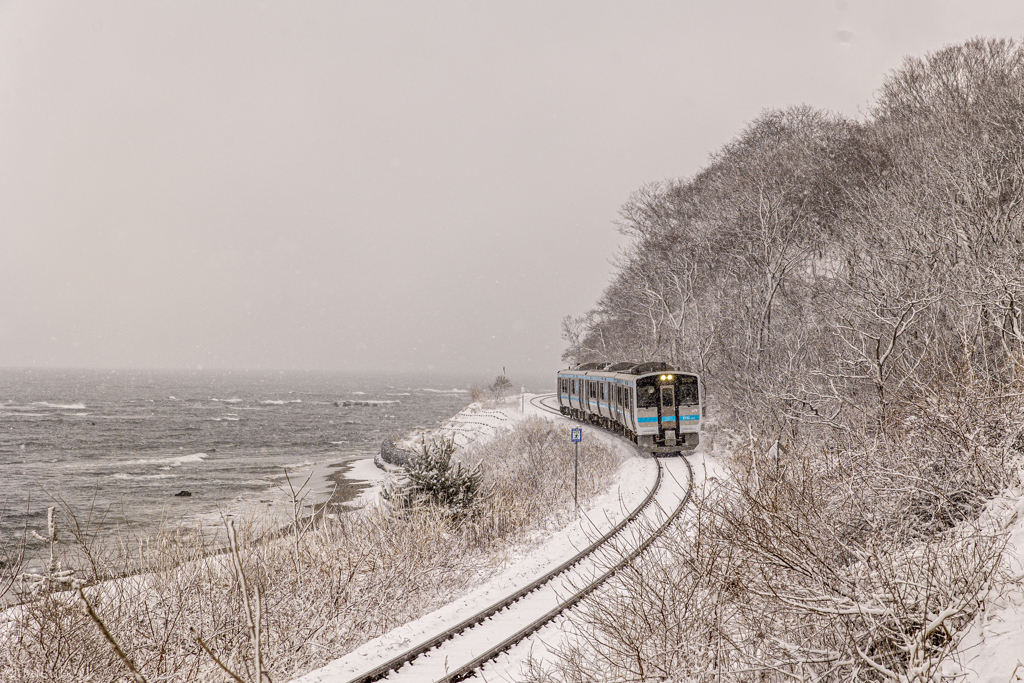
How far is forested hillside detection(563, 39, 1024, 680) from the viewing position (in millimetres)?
4855

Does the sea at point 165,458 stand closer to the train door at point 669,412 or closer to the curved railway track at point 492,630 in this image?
the curved railway track at point 492,630

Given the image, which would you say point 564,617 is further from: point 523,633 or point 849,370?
point 849,370

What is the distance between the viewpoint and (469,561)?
13.7 m

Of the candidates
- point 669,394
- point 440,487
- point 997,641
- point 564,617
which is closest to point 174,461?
point 440,487

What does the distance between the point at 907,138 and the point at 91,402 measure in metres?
115

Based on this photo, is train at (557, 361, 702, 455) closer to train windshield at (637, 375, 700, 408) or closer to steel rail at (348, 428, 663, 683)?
train windshield at (637, 375, 700, 408)

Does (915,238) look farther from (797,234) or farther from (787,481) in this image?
(787,481)

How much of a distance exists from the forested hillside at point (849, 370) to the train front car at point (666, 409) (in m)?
1.80

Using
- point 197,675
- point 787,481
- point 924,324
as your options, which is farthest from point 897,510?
point 924,324

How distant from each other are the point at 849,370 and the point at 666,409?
6.25 m

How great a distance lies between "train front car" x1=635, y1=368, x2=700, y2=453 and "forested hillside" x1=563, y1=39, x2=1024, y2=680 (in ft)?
5.90

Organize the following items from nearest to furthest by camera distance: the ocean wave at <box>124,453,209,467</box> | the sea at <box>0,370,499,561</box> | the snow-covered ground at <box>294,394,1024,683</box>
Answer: the snow-covered ground at <box>294,394,1024,683</box>, the sea at <box>0,370,499,561</box>, the ocean wave at <box>124,453,209,467</box>

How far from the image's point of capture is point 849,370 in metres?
16.9

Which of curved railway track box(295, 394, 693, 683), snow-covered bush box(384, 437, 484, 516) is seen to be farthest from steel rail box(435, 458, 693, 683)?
snow-covered bush box(384, 437, 484, 516)
